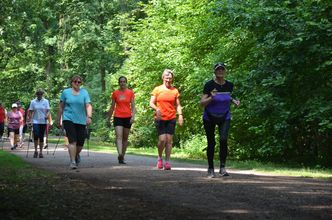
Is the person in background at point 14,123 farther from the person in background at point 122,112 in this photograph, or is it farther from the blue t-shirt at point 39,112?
the person in background at point 122,112

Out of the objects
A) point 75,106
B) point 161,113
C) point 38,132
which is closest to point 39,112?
point 38,132

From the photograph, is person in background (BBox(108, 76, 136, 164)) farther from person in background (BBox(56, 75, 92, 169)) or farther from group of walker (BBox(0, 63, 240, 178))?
person in background (BBox(56, 75, 92, 169))

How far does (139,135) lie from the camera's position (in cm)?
3206

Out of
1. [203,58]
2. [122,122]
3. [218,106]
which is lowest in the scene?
[122,122]

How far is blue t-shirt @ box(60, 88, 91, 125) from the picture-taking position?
12.5m

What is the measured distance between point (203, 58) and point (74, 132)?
37.8ft

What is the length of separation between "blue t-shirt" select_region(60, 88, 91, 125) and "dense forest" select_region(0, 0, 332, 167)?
4919mm

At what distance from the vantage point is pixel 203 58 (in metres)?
23.2

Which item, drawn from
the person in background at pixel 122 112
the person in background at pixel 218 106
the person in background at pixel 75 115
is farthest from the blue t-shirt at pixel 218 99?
the person in background at pixel 122 112

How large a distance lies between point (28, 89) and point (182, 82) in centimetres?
2430

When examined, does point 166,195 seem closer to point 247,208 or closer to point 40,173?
point 247,208

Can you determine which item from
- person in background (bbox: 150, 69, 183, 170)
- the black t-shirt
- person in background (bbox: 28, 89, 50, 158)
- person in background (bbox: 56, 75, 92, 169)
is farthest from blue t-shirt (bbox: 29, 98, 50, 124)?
the black t-shirt


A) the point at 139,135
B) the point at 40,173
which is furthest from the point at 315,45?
the point at 139,135

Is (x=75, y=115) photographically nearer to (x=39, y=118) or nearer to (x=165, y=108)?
(x=165, y=108)
